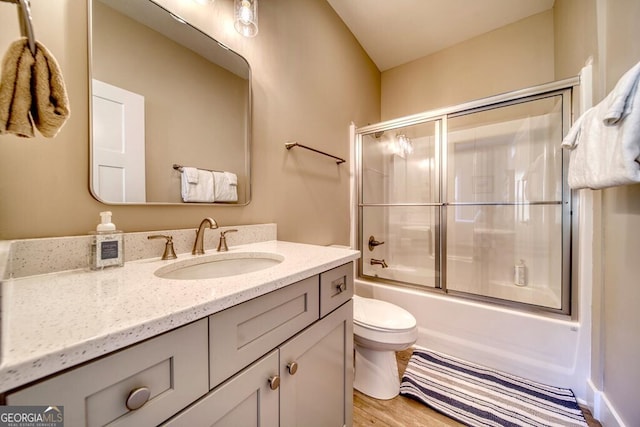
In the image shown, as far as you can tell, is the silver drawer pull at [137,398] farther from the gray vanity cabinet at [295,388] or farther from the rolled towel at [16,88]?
the rolled towel at [16,88]

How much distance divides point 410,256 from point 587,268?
130 centimetres

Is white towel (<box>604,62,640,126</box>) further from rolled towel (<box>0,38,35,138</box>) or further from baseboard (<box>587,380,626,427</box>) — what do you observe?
rolled towel (<box>0,38,35,138</box>)

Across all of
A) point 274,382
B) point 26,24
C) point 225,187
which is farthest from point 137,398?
point 225,187

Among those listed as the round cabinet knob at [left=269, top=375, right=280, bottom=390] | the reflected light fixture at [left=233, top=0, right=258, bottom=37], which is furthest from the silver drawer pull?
the reflected light fixture at [left=233, top=0, right=258, bottom=37]

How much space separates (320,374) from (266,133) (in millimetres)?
1164

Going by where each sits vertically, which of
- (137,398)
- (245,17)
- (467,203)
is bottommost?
(137,398)

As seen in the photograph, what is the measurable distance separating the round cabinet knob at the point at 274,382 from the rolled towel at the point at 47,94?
2.52 feet

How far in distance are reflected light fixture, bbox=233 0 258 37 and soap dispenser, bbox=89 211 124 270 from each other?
Answer: 1002 mm

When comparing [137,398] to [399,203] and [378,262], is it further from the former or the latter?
[399,203]

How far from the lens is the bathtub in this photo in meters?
1.33

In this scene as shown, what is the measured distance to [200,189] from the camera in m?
1.02

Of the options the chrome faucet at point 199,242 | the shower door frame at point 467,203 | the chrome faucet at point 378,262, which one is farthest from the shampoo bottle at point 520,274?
the chrome faucet at point 199,242

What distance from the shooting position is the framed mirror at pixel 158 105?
770mm

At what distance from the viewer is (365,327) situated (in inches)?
50.3
